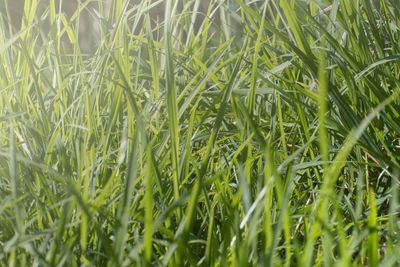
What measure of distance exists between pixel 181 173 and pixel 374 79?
0.40 metres

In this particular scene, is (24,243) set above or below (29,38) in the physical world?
below

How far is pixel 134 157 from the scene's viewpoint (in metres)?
0.40

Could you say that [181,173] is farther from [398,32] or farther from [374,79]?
[398,32]

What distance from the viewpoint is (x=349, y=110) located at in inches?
27.0

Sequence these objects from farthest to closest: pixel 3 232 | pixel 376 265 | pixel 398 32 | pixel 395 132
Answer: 1. pixel 398 32
2. pixel 395 132
3. pixel 3 232
4. pixel 376 265

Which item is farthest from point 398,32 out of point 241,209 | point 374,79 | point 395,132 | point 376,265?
point 376,265

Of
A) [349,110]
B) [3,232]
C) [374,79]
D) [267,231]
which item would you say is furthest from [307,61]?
[3,232]

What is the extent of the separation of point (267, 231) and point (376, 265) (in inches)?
3.4

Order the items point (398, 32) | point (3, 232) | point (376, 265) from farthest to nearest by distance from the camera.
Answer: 1. point (398, 32)
2. point (3, 232)
3. point (376, 265)

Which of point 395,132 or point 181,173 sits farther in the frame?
point 395,132

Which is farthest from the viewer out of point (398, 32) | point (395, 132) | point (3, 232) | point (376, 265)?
point (398, 32)

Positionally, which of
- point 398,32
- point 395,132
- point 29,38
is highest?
point 29,38

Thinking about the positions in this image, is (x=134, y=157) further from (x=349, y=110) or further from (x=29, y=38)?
(x=29, y=38)

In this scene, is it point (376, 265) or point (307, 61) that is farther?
point (307, 61)
